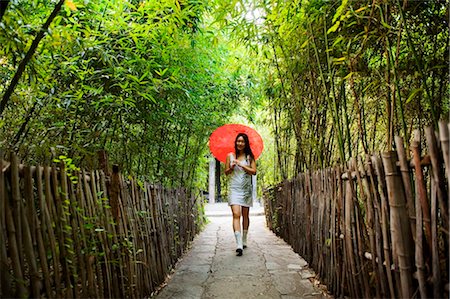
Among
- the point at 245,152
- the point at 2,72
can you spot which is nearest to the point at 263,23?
the point at 245,152

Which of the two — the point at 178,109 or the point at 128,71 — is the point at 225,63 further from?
the point at 128,71

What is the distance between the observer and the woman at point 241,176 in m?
4.73

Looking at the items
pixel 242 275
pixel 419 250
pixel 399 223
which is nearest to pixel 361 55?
pixel 399 223

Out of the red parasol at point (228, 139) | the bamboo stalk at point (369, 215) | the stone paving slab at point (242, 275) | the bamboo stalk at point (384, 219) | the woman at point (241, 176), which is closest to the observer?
the bamboo stalk at point (384, 219)

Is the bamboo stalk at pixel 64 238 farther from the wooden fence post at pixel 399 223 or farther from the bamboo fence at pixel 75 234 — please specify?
the wooden fence post at pixel 399 223

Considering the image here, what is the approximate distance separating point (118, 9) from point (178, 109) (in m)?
1.51

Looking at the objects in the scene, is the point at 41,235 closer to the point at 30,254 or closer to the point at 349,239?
the point at 30,254

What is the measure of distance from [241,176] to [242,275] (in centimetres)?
153

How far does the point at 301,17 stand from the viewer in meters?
2.97

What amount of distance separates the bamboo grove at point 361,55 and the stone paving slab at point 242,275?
3.46 feet

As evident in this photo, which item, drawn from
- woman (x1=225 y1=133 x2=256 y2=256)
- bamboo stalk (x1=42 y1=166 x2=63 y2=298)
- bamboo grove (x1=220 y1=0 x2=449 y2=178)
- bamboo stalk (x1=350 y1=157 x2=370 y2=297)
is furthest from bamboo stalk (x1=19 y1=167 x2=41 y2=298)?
woman (x1=225 y1=133 x2=256 y2=256)

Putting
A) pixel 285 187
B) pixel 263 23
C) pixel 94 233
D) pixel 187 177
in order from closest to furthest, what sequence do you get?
pixel 94 233 → pixel 263 23 → pixel 285 187 → pixel 187 177

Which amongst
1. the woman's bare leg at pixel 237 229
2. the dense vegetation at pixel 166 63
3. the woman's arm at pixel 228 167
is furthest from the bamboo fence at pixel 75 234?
the woman's arm at pixel 228 167

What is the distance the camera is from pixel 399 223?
1756 mm
